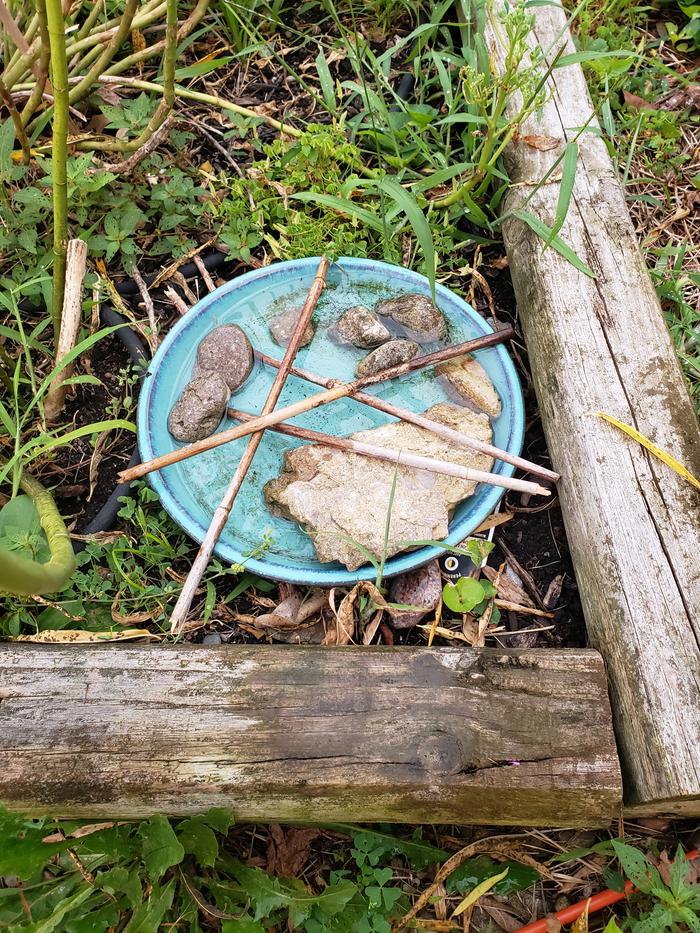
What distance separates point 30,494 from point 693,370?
2142 millimetres

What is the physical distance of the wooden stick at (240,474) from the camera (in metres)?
1.93

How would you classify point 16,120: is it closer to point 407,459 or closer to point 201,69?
point 201,69

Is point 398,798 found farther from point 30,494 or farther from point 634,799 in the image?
point 30,494

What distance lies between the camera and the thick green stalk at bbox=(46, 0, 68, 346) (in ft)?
5.16

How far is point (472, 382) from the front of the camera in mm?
2297

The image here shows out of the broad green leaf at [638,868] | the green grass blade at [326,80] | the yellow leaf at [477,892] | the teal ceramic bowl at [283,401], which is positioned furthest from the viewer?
the green grass blade at [326,80]

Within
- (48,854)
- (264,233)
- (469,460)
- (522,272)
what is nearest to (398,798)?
(48,854)

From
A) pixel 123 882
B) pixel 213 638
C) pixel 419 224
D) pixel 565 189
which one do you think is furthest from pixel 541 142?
pixel 123 882

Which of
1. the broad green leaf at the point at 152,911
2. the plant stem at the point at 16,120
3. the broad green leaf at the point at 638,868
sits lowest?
the broad green leaf at the point at 152,911

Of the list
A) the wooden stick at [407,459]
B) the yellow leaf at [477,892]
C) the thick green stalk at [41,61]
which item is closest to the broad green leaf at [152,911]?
the yellow leaf at [477,892]

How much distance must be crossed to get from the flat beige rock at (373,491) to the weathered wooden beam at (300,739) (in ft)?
1.46

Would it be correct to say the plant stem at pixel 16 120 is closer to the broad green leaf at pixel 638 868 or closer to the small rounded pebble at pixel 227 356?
the small rounded pebble at pixel 227 356

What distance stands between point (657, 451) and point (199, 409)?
1.30 metres

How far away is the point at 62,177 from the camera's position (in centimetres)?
193
